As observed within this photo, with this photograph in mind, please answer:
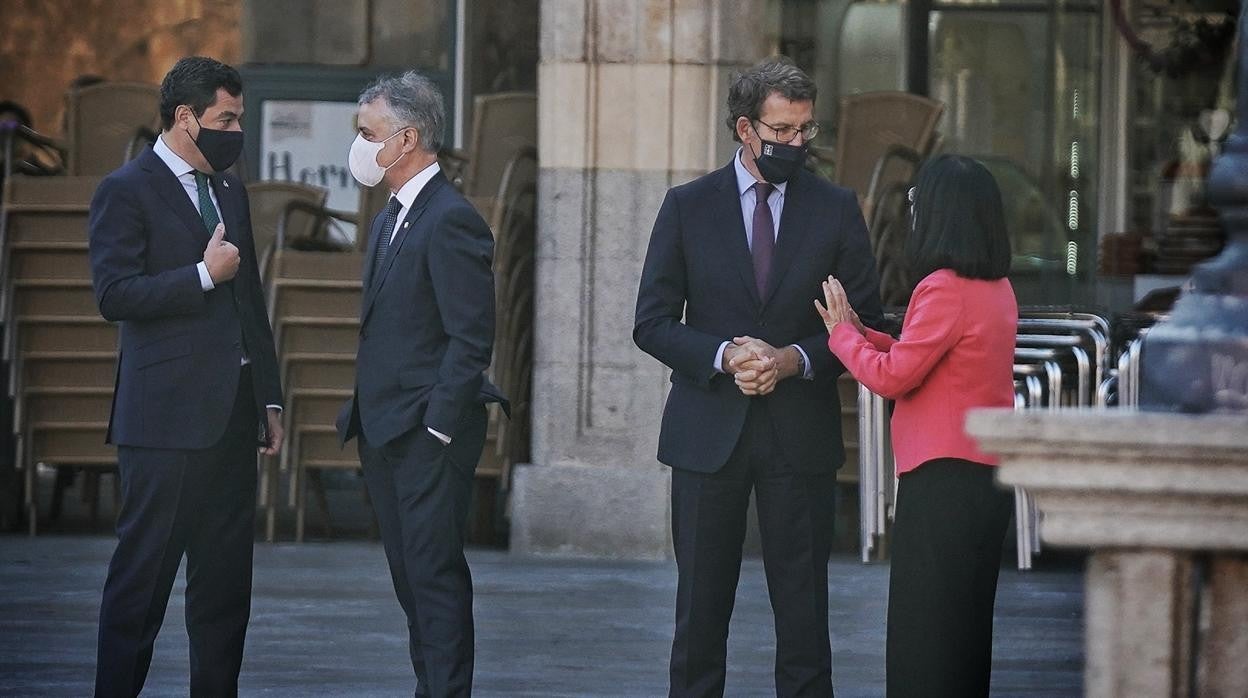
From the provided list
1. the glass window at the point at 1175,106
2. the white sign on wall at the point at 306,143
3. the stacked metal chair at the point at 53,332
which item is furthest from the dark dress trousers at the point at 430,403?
the glass window at the point at 1175,106

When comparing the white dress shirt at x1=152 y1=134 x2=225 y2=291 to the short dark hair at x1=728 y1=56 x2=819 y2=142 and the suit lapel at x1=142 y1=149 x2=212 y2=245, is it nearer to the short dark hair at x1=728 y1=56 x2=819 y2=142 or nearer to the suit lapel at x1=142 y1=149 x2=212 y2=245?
the suit lapel at x1=142 y1=149 x2=212 y2=245

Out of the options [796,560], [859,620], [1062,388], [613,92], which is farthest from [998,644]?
[613,92]

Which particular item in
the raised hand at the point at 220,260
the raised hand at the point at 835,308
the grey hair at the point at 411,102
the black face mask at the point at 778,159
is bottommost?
the raised hand at the point at 835,308

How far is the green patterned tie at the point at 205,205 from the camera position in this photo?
21.1 feet

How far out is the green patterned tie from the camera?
642 cm

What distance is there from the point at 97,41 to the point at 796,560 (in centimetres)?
925

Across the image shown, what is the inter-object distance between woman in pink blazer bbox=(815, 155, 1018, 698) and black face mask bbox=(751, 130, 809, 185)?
54 centimetres

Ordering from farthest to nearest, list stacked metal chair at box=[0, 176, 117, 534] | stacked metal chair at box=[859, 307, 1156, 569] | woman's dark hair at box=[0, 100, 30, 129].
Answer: woman's dark hair at box=[0, 100, 30, 129]
stacked metal chair at box=[0, 176, 117, 534]
stacked metal chair at box=[859, 307, 1156, 569]

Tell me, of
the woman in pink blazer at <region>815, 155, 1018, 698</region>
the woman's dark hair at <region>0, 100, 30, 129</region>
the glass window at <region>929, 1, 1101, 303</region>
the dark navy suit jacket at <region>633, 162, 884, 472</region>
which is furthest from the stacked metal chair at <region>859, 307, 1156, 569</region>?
the glass window at <region>929, 1, 1101, 303</region>

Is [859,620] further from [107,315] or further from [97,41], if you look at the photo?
[97,41]

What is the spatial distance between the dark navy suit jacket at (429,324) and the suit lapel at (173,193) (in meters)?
0.51

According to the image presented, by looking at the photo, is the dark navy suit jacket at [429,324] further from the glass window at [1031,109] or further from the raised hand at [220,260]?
the glass window at [1031,109]

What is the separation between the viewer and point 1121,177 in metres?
15.8

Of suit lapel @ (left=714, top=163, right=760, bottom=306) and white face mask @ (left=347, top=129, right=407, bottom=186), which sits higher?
white face mask @ (left=347, top=129, right=407, bottom=186)
